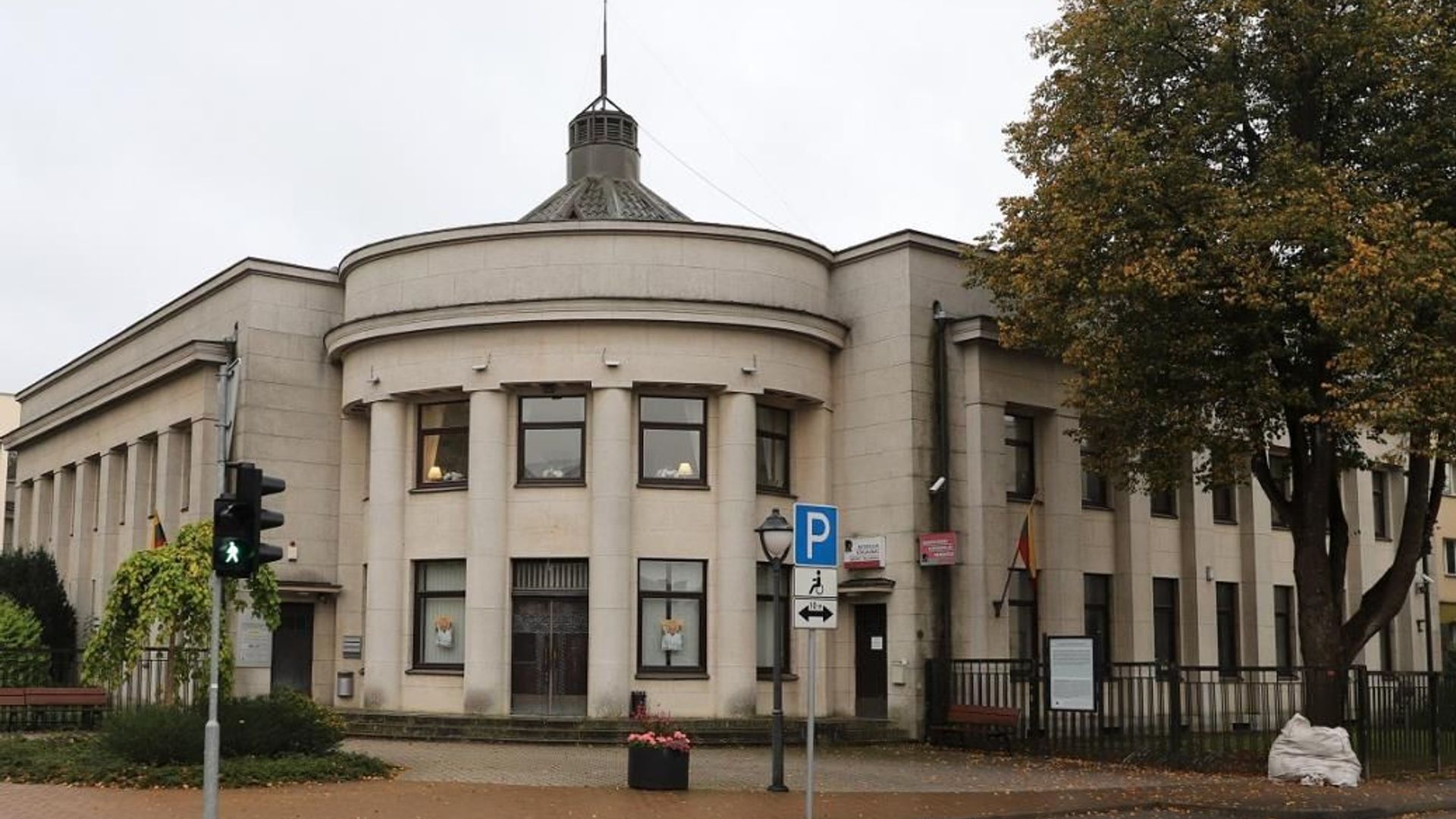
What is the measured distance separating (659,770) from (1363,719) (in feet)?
34.9

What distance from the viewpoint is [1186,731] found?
930 inches

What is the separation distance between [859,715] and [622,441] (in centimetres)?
674

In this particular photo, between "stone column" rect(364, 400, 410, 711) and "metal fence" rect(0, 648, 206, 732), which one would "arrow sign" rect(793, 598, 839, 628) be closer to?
"metal fence" rect(0, 648, 206, 732)

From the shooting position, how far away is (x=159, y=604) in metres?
21.5

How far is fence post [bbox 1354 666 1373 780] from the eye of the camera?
2220 cm

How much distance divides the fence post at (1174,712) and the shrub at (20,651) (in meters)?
22.0

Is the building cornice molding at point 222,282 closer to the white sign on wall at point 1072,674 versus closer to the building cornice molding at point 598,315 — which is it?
the building cornice molding at point 598,315

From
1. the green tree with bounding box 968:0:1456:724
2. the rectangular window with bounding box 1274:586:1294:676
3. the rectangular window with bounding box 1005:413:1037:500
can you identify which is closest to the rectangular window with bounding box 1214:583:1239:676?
the rectangular window with bounding box 1274:586:1294:676

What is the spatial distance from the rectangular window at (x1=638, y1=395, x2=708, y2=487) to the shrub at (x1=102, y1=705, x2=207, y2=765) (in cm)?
1052

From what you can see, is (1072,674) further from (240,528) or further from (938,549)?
(240,528)

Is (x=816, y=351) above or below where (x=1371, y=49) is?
below

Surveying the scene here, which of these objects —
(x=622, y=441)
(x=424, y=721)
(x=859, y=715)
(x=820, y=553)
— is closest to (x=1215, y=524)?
(x=859, y=715)

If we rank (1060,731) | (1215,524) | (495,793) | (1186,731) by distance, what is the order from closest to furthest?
(495,793) → (1186,731) → (1060,731) → (1215,524)

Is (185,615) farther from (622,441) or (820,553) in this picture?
(820,553)
